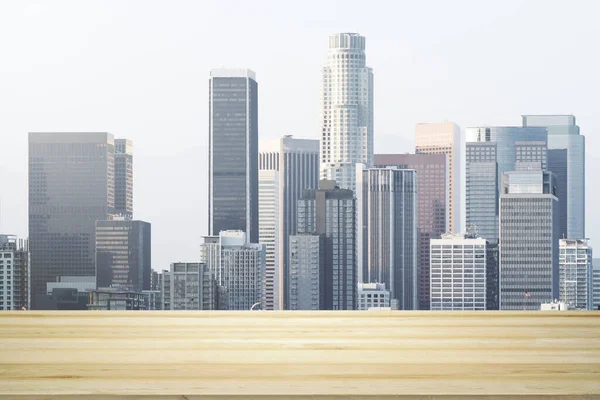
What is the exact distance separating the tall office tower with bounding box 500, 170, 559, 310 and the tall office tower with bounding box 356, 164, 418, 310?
13.4 m

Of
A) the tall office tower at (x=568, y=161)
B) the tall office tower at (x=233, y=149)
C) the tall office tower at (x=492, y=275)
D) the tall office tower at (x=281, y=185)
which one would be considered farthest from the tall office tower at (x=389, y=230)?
the tall office tower at (x=568, y=161)

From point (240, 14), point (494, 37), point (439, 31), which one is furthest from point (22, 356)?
point (439, 31)

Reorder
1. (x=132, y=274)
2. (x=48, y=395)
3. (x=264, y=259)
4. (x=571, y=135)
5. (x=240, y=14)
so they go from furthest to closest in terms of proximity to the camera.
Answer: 1. (x=571, y=135)
2. (x=264, y=259)
3. (x=240, y=14)
4. (x=132, y=274)
5. (x=48, y=395)

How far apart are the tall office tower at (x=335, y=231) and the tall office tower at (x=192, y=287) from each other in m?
14.2

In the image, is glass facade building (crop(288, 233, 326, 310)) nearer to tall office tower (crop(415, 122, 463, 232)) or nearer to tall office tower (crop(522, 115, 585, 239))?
tall office tower (crop(415, 122, 463, 232))

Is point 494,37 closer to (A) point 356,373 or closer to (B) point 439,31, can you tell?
(B) point 439,31

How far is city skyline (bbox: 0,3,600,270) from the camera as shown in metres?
90.7

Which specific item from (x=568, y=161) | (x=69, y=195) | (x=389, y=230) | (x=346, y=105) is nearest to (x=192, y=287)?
(x=69, y=195)

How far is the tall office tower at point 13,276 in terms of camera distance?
289 feet

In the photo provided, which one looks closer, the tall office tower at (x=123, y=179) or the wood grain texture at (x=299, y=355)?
the wood grain texture at (x=299, y=355)

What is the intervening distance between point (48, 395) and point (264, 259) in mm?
116714

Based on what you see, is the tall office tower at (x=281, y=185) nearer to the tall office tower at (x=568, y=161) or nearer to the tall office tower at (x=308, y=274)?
the tall office tower at (x=308, y=274)

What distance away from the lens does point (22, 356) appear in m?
2.65

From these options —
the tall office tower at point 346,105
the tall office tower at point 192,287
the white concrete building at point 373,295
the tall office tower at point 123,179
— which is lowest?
the white concrete building at point 373,295
